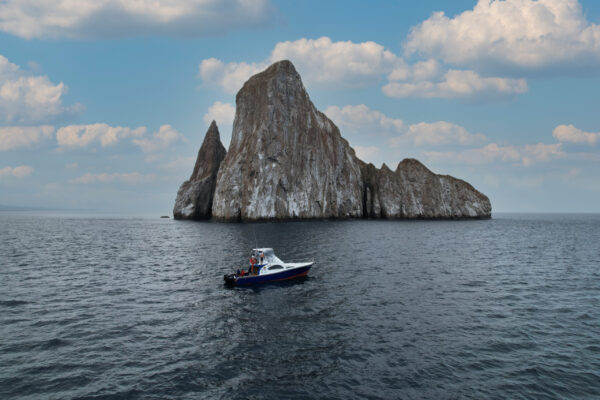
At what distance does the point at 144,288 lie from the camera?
94.3 ft

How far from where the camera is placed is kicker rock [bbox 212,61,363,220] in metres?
100

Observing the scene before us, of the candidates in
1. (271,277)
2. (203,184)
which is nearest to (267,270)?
(271,277)

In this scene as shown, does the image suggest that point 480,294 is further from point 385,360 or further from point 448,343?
point 385,360

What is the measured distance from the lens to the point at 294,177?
105062mm

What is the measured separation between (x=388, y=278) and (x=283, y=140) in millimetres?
77205

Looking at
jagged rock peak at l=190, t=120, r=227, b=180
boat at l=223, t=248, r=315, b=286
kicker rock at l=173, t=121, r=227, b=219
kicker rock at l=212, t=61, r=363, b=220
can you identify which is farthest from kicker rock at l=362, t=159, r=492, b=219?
boat at l=223, t=248, r=315, b=286

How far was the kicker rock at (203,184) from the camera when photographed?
121562mm

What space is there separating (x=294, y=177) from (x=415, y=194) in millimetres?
47820

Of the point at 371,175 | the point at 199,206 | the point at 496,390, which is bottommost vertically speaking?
the point at 496,390

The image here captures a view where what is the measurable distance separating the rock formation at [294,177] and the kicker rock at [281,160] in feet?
0.91

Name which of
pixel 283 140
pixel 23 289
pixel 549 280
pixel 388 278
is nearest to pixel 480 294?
pixel 388 278

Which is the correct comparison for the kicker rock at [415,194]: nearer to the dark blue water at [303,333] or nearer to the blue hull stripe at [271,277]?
the dark blue water at [303,333]

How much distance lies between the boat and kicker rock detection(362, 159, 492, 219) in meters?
97.7

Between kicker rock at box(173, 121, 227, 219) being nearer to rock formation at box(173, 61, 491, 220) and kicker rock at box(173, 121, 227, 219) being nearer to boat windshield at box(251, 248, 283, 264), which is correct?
rock formation at box(173, 61, 491, 220)
